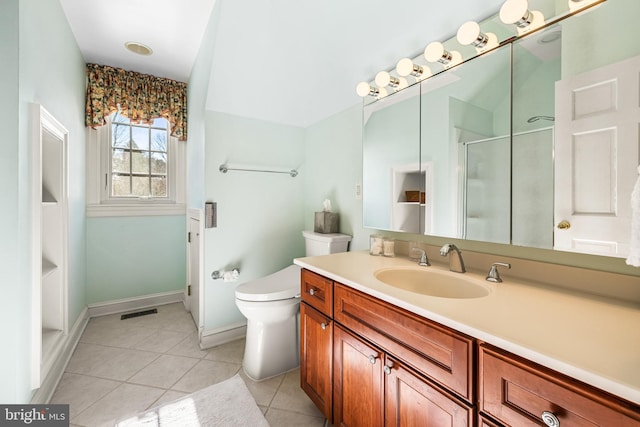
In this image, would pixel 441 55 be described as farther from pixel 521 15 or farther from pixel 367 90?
pixel 367 90

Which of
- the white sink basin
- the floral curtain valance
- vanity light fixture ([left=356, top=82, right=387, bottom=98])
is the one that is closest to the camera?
the white sink basin

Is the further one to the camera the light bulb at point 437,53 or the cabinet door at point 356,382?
the light bulb at point 437,53

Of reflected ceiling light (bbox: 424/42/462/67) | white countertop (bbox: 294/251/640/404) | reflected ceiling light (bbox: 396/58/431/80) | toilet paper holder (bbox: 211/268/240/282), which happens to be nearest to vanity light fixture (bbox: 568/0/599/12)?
reflected ceiling light (bbox: 424/42/462/67)

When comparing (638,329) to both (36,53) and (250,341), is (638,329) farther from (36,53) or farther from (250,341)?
(36,53)

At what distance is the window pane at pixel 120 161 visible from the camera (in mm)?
2799

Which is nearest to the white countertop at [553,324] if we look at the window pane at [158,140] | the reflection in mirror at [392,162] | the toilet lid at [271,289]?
the reflection in mirror at [392,162]

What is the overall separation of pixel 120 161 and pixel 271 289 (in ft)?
7.58

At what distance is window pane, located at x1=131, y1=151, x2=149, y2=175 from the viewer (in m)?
2.88

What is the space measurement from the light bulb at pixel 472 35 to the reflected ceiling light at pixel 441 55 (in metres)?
0.11

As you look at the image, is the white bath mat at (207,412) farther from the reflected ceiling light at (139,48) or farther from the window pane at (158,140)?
the reflected ceiling light at (139,48)

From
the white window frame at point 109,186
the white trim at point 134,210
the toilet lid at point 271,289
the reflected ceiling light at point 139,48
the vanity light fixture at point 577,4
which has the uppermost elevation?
the reflected ceiling light at point 139,48

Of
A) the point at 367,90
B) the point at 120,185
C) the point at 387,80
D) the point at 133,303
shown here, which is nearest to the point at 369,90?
the point at 367,90

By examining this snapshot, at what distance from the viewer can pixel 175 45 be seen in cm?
229

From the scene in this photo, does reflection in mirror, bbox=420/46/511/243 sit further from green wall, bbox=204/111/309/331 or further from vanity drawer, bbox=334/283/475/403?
green wall, bbox=204/111/309/331
